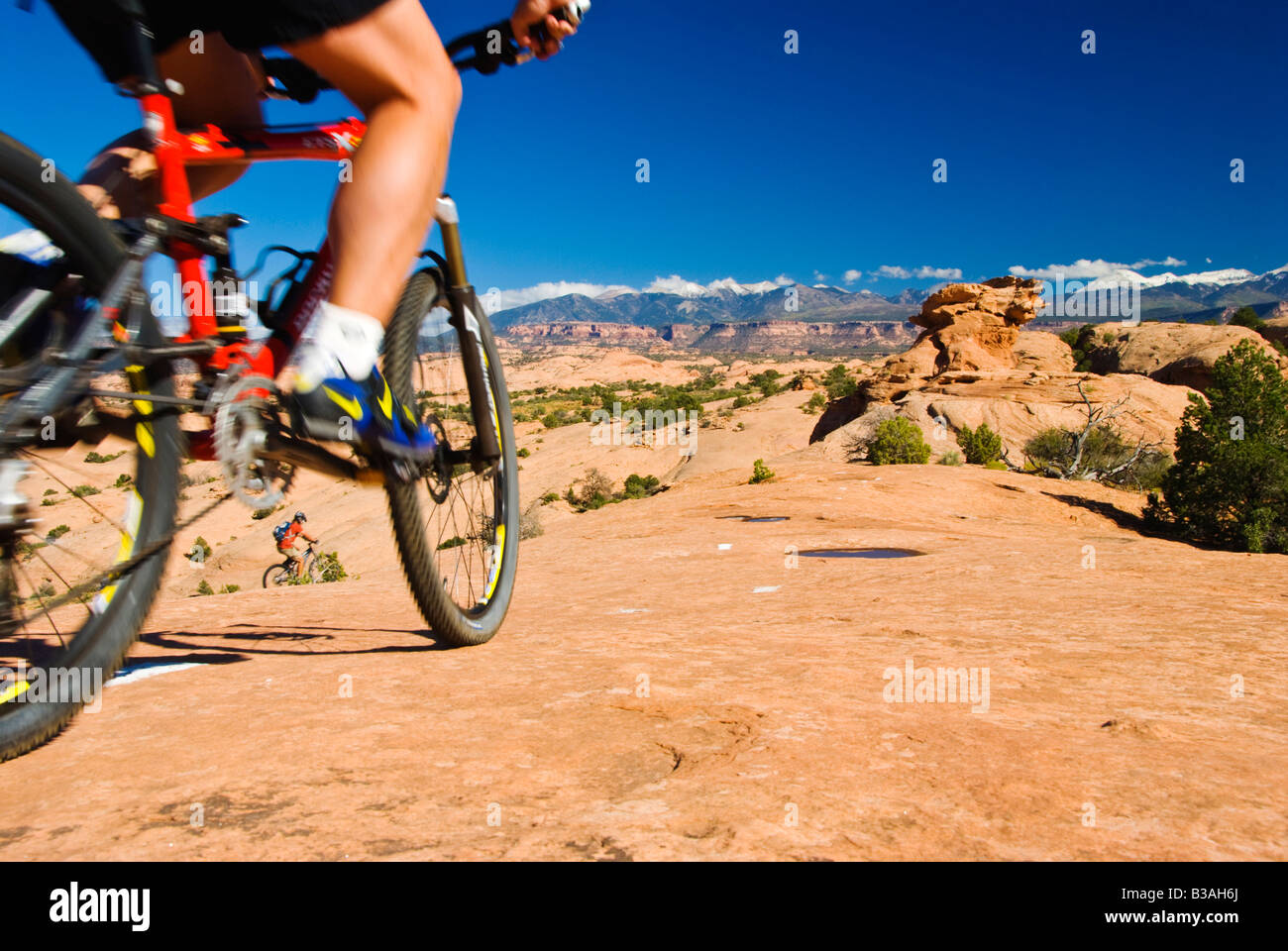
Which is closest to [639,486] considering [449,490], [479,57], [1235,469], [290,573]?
[290,573]

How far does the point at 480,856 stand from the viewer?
4.31 feet

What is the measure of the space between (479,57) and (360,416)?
104 cm

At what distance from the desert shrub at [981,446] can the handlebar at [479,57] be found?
22864mm

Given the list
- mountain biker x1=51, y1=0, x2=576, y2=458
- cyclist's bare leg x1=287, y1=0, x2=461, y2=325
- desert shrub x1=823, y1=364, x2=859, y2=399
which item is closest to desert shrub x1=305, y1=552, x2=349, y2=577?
mountain biker x1=51, y1=0, x2=576, y2=458

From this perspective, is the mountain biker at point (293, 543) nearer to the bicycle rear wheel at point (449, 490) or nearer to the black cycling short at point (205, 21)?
the bicycle rear wheel at point (449, 490)

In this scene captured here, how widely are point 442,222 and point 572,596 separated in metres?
2.71

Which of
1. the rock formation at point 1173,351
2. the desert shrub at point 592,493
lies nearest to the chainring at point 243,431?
the desert shrub at point 592,493

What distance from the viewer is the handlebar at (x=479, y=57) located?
217 cm

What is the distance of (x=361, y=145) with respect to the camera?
5.93 feet

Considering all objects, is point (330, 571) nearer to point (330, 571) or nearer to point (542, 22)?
point (330, 571)

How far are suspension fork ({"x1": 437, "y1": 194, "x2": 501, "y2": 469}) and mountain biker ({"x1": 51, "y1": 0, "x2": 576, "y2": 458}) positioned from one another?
39.6 inches

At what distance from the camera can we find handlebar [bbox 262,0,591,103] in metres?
2.17
